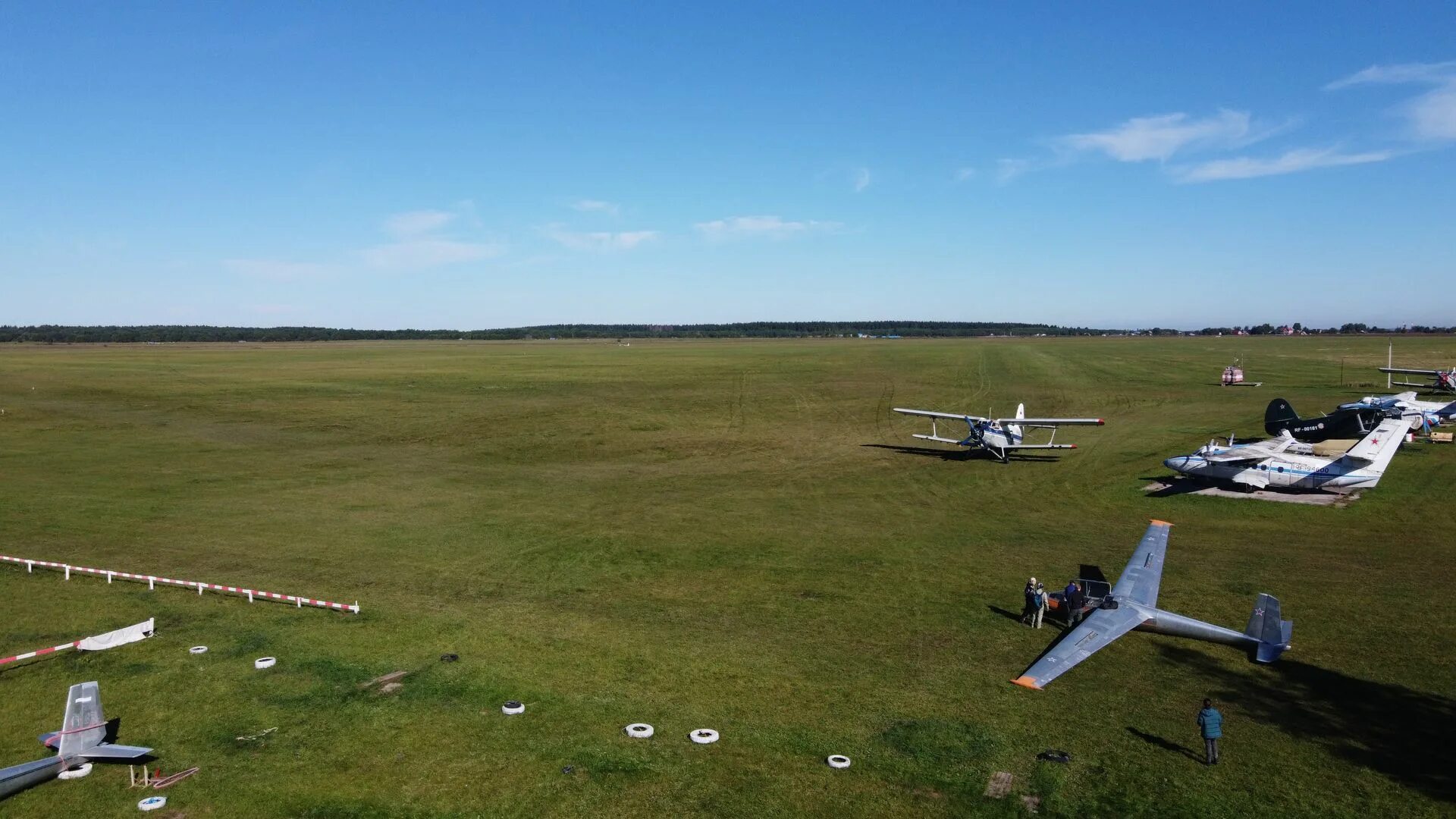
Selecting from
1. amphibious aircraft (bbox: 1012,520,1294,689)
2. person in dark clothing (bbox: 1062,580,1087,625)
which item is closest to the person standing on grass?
person in dark clothing (bbox: 1062,580,1087,625)

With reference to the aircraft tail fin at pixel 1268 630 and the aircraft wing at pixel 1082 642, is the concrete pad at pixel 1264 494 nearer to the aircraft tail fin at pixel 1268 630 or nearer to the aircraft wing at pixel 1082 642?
the aircraft tail fin at pixel 1268 630

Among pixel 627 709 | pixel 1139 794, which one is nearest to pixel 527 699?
pixel 627 709

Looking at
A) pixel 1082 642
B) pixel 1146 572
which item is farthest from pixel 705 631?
pixel 1146 572

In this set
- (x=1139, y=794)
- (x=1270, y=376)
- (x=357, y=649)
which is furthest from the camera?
(x=1270, y=376)

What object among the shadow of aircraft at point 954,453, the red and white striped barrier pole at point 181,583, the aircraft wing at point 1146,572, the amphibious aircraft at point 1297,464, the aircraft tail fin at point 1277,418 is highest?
the aircraft tail fin at point 1277,418

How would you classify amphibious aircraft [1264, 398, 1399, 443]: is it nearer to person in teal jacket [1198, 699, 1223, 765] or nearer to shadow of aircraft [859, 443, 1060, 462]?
shadow of aircraft [859, 443, 1060, 462]

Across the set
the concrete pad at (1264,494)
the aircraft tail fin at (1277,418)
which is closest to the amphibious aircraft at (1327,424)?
the aircraft tail fin at (1277,418)

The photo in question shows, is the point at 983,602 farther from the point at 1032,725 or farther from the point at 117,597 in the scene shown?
the point at 117,597
